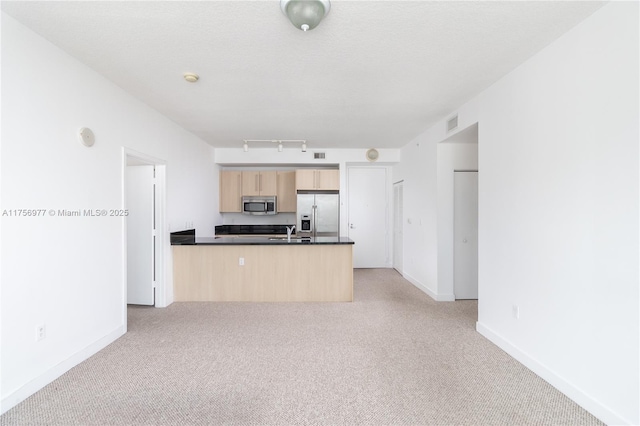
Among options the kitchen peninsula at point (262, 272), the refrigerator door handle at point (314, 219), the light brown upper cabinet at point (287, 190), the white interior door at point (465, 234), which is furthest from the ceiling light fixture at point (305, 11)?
the light brown upper cabinet at point (287, 190)

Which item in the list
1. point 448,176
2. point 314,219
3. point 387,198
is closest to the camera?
point 448,176

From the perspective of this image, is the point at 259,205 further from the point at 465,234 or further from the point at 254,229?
the point at 465,234

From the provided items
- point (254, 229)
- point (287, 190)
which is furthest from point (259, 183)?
point (254, 229)

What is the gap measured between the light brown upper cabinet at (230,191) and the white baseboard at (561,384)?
5017 millimetres

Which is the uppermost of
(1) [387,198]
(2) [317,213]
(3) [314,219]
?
(1) [387,198]

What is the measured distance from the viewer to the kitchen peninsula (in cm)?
441

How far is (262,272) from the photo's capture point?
4414 mm

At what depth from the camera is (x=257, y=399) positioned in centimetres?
208

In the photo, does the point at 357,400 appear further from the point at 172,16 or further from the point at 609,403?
the point at 172,16

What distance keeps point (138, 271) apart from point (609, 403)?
4875 mm

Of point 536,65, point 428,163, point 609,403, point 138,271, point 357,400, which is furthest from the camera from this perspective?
point 428,163

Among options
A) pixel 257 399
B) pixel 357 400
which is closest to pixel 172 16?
pixel 257 399

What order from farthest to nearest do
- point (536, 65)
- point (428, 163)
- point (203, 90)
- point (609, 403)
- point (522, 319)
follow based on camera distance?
point (428, 163)
point (203, 90)
point (522, 319)
point (536, 65)
point (609, 403)

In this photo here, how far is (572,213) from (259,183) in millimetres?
5311
